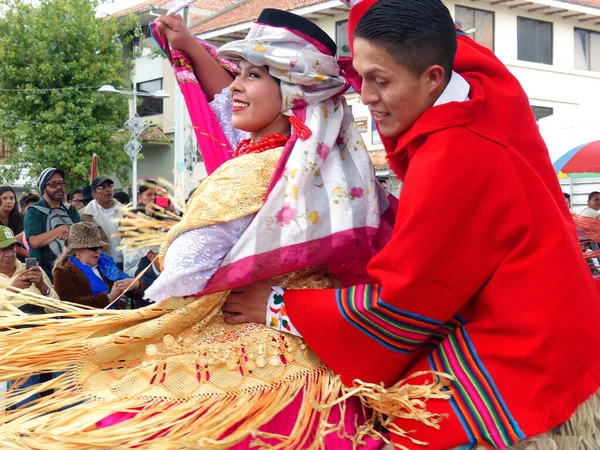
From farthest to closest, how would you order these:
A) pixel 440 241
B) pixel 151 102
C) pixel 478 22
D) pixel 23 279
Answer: pixel 151 102 < pixel 478 22 < pixel 23 279 < pixel 440 241

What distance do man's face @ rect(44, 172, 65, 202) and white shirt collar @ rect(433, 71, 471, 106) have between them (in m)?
5.66

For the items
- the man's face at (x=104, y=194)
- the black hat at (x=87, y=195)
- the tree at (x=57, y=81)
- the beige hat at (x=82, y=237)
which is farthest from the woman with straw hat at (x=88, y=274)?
the tree at (x=57, y=81)

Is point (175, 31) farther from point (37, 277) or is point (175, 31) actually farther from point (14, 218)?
point (14, 218)

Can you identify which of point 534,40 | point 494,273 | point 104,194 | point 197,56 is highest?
point 534,40

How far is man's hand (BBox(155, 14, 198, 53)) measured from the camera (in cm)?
300

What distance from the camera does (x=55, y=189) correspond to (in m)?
7.26

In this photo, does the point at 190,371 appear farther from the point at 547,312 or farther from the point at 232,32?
the point at 232,32

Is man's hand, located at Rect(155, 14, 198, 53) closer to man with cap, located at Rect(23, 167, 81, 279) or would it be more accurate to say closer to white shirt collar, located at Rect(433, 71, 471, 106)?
white shirt collar, located at Rect(433, 71, 471, 106)

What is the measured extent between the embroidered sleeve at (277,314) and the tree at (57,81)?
2119cm

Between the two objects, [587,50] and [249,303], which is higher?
[587,50]

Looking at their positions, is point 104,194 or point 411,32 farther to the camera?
point 104,194

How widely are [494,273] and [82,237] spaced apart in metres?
4.33

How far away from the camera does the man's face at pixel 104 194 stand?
8.17 meters

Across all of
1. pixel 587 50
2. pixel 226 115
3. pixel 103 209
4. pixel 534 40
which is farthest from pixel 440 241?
pixel 587 50
